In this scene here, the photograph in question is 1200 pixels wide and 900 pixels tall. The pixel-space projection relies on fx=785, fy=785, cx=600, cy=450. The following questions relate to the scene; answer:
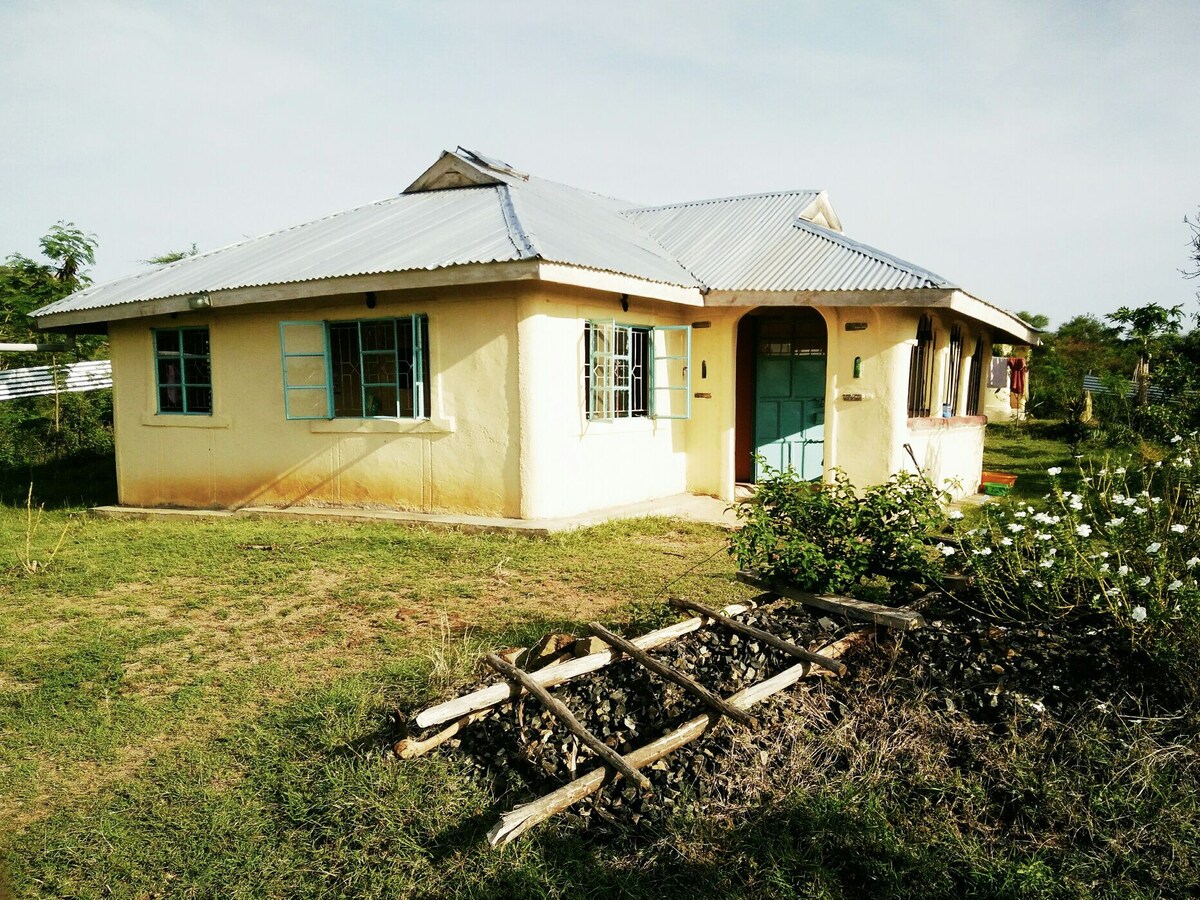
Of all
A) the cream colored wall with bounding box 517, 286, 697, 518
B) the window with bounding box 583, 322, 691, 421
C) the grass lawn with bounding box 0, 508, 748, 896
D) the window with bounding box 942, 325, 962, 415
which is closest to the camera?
the grass lawn with bounding box 0, 508, 748, 896

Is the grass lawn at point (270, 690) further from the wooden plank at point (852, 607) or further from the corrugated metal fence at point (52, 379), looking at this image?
the corrugated metal fence at point (52, 379)

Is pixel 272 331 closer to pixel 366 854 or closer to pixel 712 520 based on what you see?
pixel 712 520

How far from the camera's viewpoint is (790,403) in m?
10.4

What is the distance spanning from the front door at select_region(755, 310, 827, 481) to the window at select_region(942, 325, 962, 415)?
1862 mm

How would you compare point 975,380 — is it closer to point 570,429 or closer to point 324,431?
point 570,429

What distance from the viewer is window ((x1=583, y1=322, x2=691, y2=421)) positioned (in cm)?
850

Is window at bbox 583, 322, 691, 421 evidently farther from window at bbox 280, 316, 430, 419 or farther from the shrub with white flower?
the shrub with white flower

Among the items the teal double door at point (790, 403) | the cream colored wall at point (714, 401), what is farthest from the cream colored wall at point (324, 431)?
the teal double door at point (790, 403)

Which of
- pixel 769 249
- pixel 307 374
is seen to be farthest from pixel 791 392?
pixel 307 374

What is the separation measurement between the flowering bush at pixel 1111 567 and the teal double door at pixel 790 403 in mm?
6111

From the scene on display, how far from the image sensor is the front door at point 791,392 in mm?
10297

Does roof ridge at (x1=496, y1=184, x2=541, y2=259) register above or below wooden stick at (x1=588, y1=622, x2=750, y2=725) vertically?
above

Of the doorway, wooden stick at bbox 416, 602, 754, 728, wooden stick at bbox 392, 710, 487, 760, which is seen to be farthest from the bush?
the doorway

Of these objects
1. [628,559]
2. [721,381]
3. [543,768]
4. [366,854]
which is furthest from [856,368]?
[366,854]
